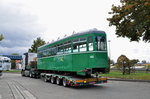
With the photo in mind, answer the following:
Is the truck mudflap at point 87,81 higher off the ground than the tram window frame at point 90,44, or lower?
lower

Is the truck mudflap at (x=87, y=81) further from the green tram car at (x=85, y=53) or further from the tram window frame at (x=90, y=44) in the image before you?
the tram window frame at (x=90, y=44)

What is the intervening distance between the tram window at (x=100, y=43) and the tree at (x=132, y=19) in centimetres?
355

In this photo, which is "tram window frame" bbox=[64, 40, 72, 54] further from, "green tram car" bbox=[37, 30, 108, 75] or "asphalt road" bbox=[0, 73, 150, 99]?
"asphalt road" bbox=[0, 73, 150, 99]

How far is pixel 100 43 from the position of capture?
38.5ft

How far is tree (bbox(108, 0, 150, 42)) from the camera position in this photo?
13.8 m

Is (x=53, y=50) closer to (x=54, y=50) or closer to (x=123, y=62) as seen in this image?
(x=54, y=50)

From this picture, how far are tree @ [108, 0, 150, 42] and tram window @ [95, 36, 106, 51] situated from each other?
11.7 ft

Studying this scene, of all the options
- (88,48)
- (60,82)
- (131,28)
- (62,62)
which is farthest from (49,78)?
(131,28)

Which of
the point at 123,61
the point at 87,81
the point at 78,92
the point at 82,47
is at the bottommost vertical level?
the point at 78,92

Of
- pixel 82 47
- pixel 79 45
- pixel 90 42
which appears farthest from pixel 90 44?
pixel 79 45

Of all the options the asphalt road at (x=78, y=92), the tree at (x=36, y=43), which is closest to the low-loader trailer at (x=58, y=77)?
the asphalt road at (x=78, y=92)

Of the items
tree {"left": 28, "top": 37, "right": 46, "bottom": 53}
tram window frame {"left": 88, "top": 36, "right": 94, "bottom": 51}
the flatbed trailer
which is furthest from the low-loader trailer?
tree {"left": 28, "top": 37, "right": 46, "bottom": 53}

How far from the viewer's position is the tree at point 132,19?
13781 millimetres

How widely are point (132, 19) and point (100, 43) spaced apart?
5773 mm
